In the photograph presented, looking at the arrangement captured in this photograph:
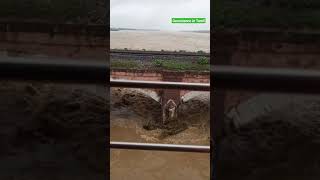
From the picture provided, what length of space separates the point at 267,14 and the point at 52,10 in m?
0.49

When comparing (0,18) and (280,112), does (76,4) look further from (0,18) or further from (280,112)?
(280,112)

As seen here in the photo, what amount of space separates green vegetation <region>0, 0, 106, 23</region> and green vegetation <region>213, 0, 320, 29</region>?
28cm

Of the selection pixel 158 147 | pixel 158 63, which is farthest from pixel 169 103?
pixel 158 147

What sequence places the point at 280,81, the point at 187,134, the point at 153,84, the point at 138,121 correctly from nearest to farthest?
the point at 280,81 < the point at 153,84 < the point at 138,121 < the point at 187,134

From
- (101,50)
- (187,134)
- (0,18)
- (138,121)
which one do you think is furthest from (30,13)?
(187,134)

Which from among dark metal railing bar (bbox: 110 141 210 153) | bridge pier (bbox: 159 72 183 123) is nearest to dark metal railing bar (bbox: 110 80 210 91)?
dark metal railing bar (bbox: 110 141 210 153)

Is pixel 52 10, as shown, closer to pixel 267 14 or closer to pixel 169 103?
pixel 267 14

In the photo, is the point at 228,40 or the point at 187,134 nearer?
the point at 228,40

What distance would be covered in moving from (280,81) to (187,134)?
3933 mm

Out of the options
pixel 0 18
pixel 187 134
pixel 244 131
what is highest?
pixel 0 18

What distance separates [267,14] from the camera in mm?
944

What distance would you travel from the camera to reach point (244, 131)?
1001 mm

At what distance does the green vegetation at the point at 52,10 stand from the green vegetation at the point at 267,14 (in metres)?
0.28

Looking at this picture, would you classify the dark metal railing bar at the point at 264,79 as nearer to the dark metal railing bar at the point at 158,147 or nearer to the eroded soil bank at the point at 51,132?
the eroded soil bank at the point at 51,132
